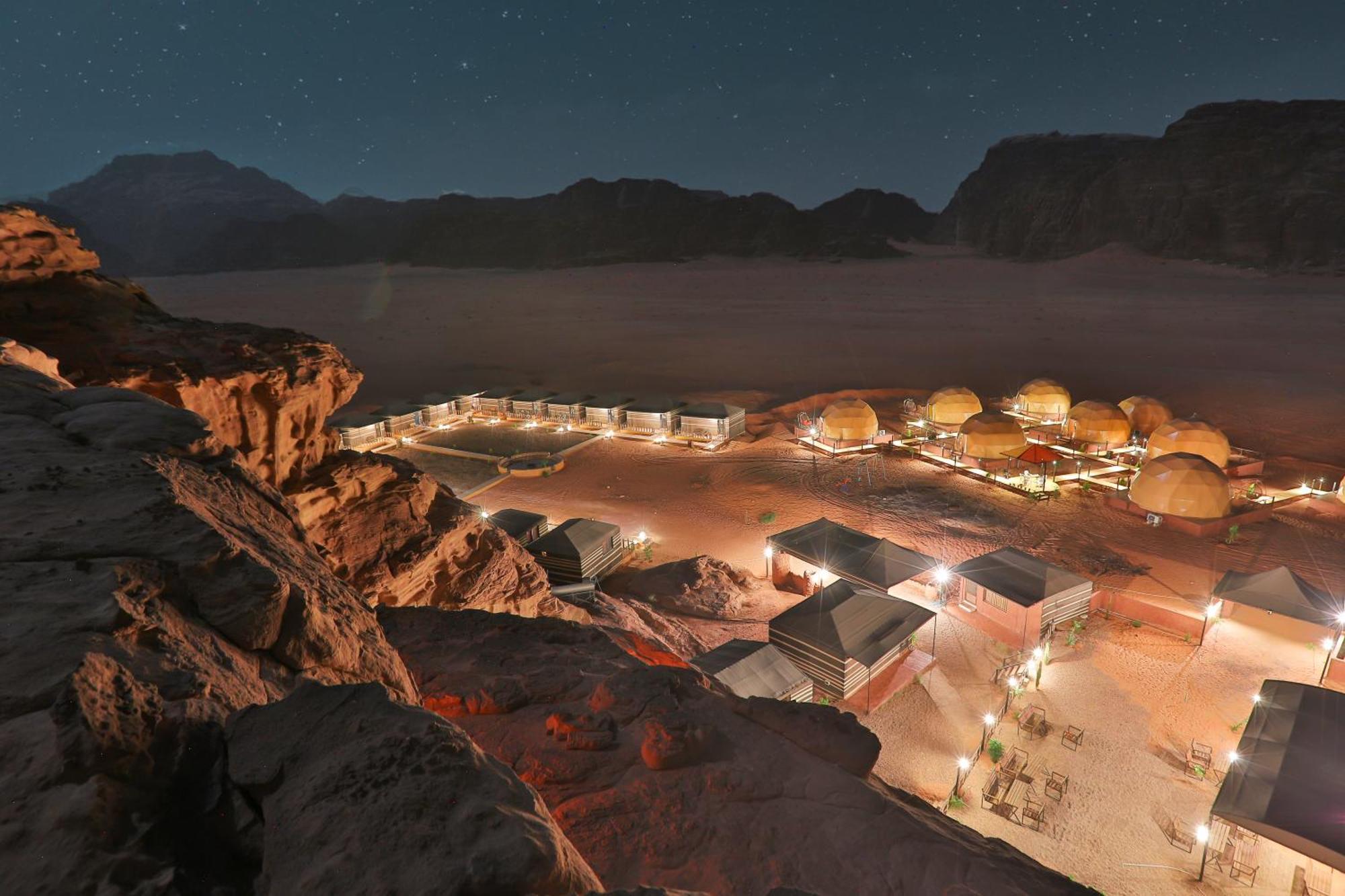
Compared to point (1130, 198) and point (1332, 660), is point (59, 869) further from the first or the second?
point (1130, 198)

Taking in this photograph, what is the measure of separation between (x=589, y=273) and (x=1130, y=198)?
72019mm

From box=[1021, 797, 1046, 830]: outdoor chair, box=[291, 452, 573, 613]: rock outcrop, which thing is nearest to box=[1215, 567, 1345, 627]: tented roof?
box=[1021, 797, 1046, 830]: outdoor chair

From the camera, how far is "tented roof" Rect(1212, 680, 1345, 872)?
852 centimetres

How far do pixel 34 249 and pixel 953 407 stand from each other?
3077 cm

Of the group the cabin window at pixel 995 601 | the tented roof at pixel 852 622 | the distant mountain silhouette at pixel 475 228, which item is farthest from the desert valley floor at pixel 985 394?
the distant mountain silhouette at pixel 475 228

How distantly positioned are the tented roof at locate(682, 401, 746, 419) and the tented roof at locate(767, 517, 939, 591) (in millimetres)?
12321

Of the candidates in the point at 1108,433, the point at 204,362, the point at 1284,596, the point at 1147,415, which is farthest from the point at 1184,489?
the point at 204,362

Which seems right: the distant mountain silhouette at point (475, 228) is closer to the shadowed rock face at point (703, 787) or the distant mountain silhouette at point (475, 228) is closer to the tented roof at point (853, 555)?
the tented roof at point (853, 555)

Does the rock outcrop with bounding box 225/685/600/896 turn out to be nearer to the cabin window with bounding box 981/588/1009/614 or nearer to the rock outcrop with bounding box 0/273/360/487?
the rock outcrop with bounding box 0/273/360/487

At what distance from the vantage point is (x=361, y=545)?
374 inches

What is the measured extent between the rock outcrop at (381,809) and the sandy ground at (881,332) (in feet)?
115

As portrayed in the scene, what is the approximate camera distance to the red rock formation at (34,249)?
816 centimetres

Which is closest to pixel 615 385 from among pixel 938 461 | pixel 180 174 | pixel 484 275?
pixel 938 461

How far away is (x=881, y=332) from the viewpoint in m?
54.7
